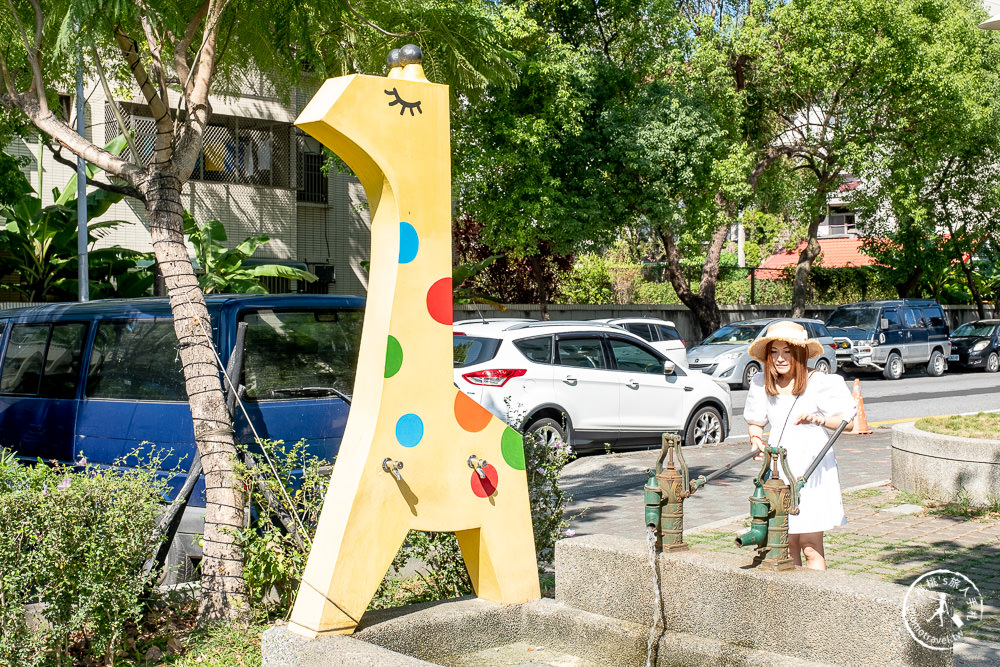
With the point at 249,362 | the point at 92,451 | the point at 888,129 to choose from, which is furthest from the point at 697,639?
the point at 888,129

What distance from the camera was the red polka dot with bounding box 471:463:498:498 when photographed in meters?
4.64

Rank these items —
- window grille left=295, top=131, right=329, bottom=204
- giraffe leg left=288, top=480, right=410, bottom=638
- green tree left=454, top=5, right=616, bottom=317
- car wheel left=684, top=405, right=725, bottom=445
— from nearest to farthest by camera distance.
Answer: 1. giraffe leg left=288, top=480, right=410, bottom=638
2. car wheel left=684, top=405, right=725, bottom=445
3. green tree left=454, top=5, right=616, bottom=317
4. window grille left=295, top=131, right=329, bottom=204

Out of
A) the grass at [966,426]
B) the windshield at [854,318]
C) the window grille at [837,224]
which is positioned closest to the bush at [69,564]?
the grass at [966,426]

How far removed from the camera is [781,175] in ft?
105

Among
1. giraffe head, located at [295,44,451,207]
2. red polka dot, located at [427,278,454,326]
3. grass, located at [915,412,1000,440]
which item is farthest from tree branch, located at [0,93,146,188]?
grass, located at [915,412,1000,440]

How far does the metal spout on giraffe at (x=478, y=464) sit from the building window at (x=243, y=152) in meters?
21.1

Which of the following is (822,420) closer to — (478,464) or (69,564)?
(478,464)

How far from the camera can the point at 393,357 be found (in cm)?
439

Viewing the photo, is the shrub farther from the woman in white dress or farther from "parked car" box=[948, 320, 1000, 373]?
"parked car" box=[948, 320, 1000, 373]

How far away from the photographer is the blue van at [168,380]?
6375 mm

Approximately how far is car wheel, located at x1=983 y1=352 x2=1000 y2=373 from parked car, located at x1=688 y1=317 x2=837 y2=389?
7734mm

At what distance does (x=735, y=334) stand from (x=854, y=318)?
5489 millimetres

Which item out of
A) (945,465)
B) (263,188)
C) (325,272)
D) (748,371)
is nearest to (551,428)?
(945,465)

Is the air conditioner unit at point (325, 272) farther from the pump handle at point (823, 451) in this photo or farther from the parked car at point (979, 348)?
the pump handle at point (823, 451)
